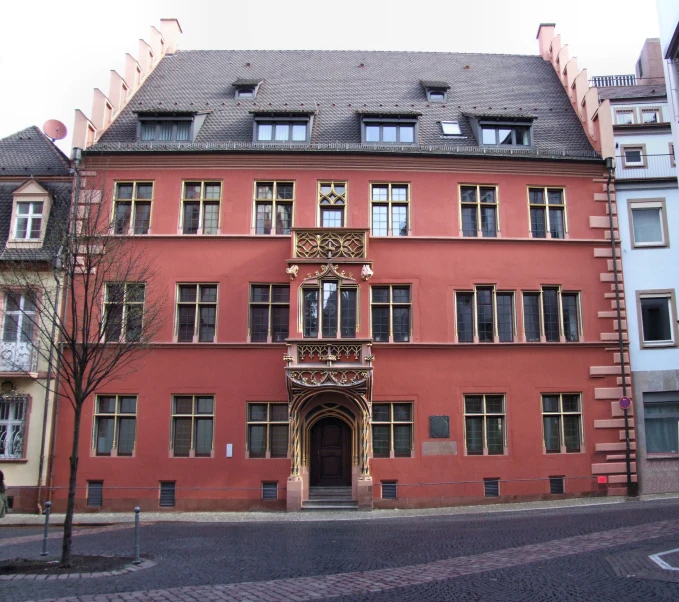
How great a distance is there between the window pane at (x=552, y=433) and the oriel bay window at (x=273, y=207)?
1083 centimetres

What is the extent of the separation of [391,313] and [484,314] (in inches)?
127

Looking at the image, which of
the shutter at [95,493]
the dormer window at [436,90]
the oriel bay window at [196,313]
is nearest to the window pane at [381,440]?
the oriel bay window at [196,313]

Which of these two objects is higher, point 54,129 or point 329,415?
point 54,129

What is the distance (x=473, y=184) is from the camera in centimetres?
2412

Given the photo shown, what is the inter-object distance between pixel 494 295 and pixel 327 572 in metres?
14.0

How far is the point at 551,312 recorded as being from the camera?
23.5 m

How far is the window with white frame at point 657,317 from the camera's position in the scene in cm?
2362

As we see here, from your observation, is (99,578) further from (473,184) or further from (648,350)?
(648,350)

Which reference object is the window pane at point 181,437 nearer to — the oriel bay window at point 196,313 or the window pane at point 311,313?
the oriel bay window at point 196,313

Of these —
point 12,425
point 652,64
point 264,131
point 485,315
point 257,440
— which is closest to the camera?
point 12,425

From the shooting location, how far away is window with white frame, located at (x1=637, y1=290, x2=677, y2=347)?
930 inches

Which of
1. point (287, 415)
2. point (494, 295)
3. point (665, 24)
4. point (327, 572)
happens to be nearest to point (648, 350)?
point (494, 295)

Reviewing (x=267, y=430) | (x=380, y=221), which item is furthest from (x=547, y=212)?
(x=267, y=430)

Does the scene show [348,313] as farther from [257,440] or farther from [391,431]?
[257,440]
